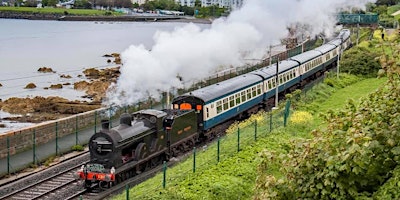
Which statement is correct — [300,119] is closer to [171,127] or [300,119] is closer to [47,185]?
[171,127]

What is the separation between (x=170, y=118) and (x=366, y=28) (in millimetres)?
66991

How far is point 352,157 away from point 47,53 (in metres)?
97.4

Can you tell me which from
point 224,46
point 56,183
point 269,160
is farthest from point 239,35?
point 269,160

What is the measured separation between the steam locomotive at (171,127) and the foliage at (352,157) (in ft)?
34.7

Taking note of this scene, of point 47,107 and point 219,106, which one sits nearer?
point 219,106

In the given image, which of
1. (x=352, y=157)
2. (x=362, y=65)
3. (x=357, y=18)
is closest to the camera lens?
(x=352, y=157)

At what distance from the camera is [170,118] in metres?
22.6

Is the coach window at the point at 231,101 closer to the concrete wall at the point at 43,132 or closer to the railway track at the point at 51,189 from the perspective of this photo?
→ the concrete wall at the point at 43,132

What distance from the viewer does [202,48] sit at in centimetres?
3688

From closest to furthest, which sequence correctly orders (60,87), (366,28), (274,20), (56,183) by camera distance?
(56,183) < (274,20) < (60,87) < (366,28)

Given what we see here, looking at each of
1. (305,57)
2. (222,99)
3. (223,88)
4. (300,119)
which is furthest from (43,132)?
(305,57)

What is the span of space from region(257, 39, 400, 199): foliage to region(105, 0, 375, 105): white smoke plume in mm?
21142

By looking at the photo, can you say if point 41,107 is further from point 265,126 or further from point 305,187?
point 305,187

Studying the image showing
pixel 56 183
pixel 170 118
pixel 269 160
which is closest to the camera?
pixel 269 160
